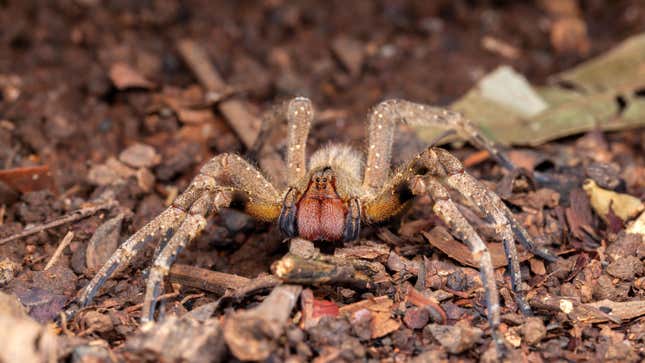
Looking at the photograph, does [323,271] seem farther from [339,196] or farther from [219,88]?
[219,88]

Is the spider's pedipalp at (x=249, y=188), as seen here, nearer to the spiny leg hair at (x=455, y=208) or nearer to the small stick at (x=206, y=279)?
the small stick at (x=206, y=279)

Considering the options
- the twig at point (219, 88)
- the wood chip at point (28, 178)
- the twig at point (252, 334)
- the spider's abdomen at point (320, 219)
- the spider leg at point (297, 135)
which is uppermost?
the twig at point (219, 88)

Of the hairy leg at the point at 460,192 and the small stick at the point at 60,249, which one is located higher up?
the hairy leg at the point at 460,192

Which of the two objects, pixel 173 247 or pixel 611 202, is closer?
pixel 173 247

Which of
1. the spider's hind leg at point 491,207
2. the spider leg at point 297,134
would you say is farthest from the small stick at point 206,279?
the spider's hind leg at point 491,207

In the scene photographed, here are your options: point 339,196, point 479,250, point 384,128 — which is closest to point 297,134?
point 384,128

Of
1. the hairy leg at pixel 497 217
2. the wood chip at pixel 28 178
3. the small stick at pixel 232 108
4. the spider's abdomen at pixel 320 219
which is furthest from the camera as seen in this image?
the small stick at pixel 232 108

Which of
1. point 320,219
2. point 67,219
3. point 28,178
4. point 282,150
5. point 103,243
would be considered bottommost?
point 103,243
